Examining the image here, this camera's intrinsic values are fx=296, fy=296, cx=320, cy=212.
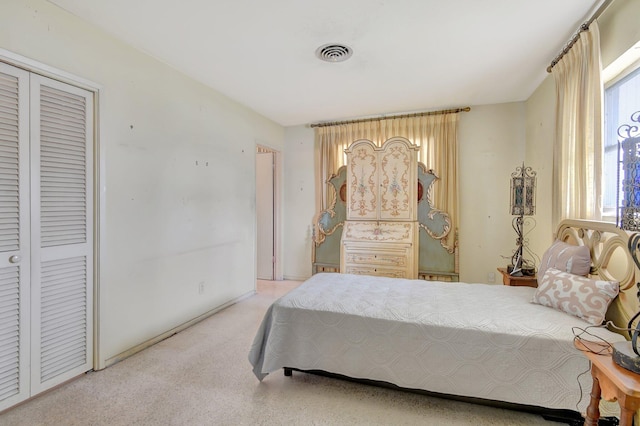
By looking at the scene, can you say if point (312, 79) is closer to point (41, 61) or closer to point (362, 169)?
point (362, 169)

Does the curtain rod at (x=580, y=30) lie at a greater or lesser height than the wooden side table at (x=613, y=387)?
greater

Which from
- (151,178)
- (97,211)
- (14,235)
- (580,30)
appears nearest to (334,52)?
(580,30)

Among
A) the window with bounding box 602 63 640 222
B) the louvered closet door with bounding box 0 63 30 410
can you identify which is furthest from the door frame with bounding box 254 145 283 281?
the window with bounding box 602 63 640 222

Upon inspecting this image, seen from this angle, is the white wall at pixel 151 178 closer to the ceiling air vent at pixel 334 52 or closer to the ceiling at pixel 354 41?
the ceiling at pixel 354 41

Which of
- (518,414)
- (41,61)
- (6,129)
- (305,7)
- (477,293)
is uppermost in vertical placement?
(305,7)

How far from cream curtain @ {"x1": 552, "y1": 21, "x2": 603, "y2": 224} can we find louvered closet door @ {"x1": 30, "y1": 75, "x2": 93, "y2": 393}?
3.65m

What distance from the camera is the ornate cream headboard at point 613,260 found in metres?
1.67

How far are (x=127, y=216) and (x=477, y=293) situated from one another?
2.93 metres

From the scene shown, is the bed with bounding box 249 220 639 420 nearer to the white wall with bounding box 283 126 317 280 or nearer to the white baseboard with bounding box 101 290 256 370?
the white baseboard with bounding box 101 290 256 370

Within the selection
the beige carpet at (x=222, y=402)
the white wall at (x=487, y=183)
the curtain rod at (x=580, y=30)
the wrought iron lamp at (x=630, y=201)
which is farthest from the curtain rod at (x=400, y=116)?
the beige carpet at (x=222, y=402)

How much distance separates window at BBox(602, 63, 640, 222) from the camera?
2.01 m

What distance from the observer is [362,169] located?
Answer: 163 inches

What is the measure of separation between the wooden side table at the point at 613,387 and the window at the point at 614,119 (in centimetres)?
137

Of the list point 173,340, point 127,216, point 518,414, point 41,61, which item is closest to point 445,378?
point 518,414
